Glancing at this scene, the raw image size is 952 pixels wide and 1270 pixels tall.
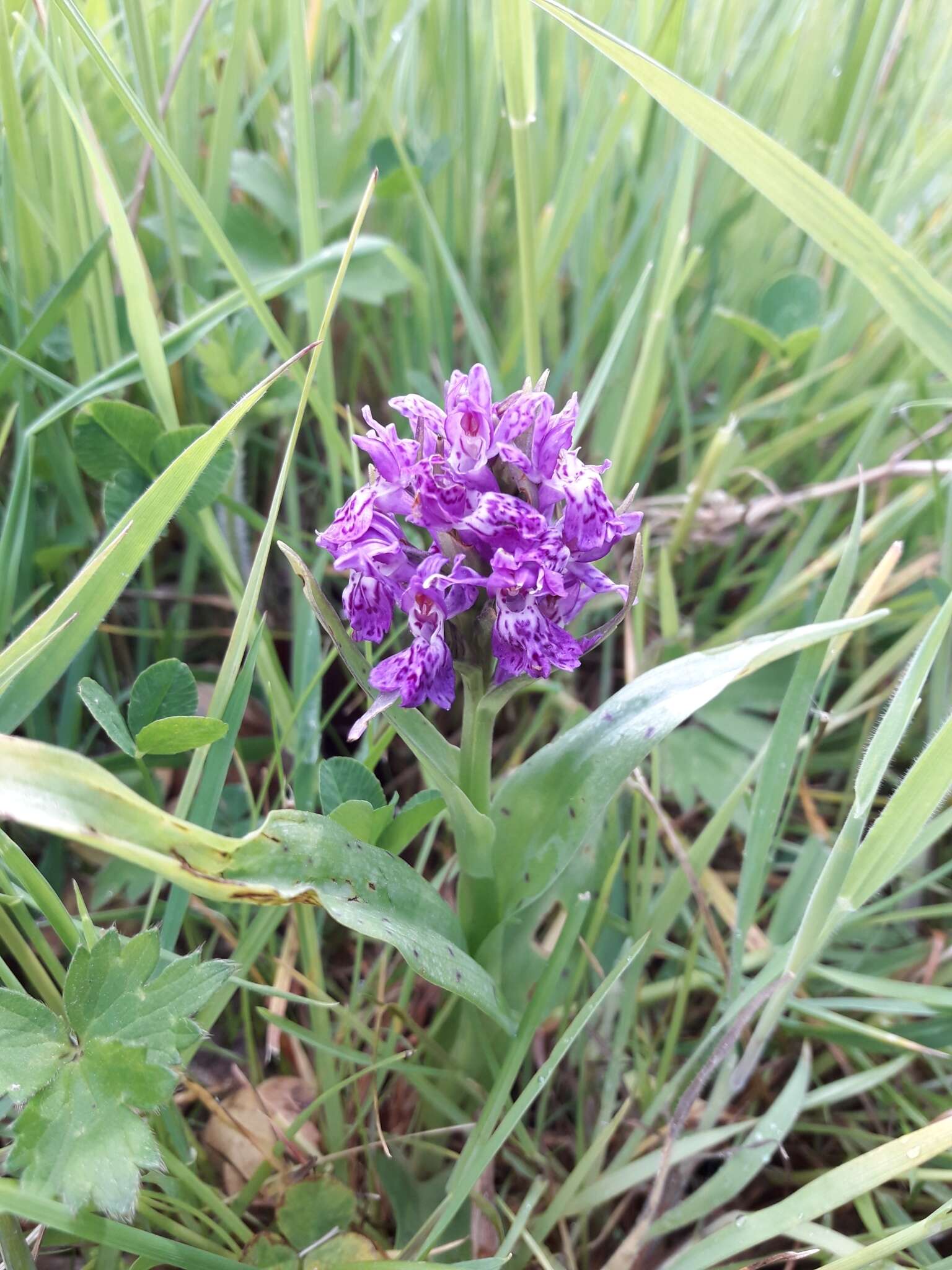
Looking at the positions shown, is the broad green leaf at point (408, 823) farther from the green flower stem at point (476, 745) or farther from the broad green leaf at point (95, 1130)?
the broad green leaf at point (95, 1130)

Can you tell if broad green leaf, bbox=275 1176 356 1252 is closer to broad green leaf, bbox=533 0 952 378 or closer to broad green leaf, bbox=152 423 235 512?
A: broad green leaf, bbox=152 423 235 512

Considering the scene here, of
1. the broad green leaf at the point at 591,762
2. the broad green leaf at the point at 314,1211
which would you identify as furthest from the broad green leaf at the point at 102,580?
the broad green leaf at the point at 314,1211

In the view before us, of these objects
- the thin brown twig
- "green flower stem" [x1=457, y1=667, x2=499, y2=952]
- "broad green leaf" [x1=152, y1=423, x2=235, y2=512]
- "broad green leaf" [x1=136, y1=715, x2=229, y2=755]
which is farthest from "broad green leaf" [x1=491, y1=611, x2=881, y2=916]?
the thin brown twig

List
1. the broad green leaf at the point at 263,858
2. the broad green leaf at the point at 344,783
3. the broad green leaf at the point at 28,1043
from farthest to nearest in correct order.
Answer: the broad green leaf at the point at 344,783
the broad green leaf at the point at 28,1043
the broad green leaf at the point at 263,858

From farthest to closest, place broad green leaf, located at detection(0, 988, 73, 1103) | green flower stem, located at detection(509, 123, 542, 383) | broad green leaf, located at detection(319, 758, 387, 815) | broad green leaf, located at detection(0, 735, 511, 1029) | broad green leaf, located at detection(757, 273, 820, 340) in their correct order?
1. broad green leaf, located at detection(757, 273, 820, 340)
2. green flower stem, located at detection(509, 123, 542, 383)
3. broad green leaf, located at detection(319, 758, 387, 815)
4. broad green leaf, located at detection(0, 988, 73, 1103)
5. broad green leaf, located at detection(0, 735, 511, 1029)

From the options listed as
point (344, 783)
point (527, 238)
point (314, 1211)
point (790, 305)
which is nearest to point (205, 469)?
point (344, 783)

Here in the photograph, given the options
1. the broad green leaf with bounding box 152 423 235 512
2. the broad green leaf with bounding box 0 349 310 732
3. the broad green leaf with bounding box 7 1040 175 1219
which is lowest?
the broad green leaf with bounding box 7 1040 175 1219
